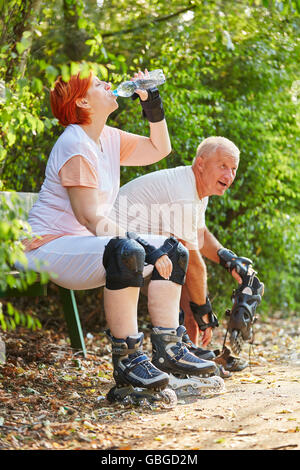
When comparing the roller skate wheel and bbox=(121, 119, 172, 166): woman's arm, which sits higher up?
bbox=(121, 119, 172, 166): woman's arm

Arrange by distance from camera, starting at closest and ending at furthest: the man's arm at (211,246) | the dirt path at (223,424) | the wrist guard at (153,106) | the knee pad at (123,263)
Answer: the dirt path at (223,424), the knee pad at (123,263), the wrist guard at (153,106), the man's arm at (211,246)

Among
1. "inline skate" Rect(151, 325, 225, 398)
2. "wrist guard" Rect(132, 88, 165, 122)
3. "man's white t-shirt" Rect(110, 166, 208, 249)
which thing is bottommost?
"inline skate" Rect(151, 325, 225, 398)

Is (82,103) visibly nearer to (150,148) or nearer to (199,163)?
(150,148)

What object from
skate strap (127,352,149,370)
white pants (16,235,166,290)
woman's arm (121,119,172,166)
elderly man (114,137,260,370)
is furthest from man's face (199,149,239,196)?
skate strap (127,352,149,370)

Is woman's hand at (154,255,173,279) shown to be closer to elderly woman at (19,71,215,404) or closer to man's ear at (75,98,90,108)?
elderly woman at (19,71,215,404)

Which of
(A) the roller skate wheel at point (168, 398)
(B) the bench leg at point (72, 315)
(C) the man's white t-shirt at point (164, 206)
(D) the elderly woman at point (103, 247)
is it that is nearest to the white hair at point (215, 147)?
(C) the man's white t-shirt at point (164, 206)

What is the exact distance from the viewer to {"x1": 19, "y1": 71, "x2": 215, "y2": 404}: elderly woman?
10.00ft

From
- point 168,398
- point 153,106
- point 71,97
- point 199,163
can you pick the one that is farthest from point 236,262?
point 71,97

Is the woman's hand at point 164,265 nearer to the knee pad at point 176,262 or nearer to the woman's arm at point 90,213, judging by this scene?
the knee pad at point 176,262

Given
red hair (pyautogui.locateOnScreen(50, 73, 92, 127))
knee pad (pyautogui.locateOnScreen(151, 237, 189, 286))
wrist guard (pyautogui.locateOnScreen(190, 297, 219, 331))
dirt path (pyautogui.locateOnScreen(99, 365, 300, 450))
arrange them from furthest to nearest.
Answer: wrist guard (pyautogui.locateOnScreen(190, 297, 219, 331)) < red hair (pyautogui.locateOnScreen(50, 73, 92, 127)) < knee pad (pyautogui.locateOnScreen(151, 237, 189, 286)) < dirt path (pyautogui.locateOnScreen(99, 365, 300, 450))

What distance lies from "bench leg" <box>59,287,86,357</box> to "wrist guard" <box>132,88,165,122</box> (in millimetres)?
1321

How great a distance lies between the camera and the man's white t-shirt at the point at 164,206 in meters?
3.89

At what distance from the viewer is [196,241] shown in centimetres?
393
